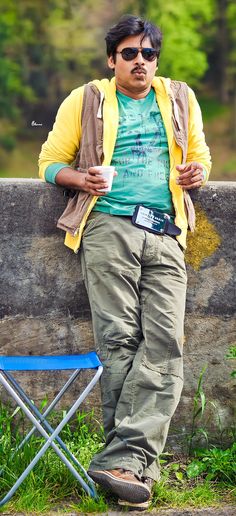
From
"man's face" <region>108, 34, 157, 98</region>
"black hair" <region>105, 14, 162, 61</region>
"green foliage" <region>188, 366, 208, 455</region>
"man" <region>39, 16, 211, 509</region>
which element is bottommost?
"green foliage" <region>188, 366, 208, 455</region>

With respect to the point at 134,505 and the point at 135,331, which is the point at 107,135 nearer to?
the point at 135,331

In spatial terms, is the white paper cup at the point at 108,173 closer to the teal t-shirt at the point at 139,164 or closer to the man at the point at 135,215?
the man at the point at 135,215

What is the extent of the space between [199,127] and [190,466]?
4.90 feet

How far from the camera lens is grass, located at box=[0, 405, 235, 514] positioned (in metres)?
4.12

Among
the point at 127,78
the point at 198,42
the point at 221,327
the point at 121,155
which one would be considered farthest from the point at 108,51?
the point at 198,42

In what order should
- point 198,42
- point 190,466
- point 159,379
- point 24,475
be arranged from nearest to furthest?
point 24,475 < point 159,379 < point 190,466 < point 198,42

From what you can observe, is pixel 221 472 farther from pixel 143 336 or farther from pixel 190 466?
pixel 143 336

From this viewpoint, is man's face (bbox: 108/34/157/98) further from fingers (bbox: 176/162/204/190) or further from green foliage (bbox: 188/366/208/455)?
green foliage (bbox: 188/366/208/455)

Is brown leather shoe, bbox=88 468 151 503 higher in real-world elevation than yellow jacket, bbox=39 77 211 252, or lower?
lower

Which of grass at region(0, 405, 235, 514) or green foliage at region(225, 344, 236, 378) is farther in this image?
green foliage at region(225, 344, 236, 378)

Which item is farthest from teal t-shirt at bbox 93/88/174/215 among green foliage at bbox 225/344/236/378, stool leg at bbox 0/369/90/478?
stool leg at bbox 0/369/90/478

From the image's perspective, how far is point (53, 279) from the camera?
468cm

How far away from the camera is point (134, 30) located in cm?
442

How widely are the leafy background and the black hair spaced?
23.0 metres
